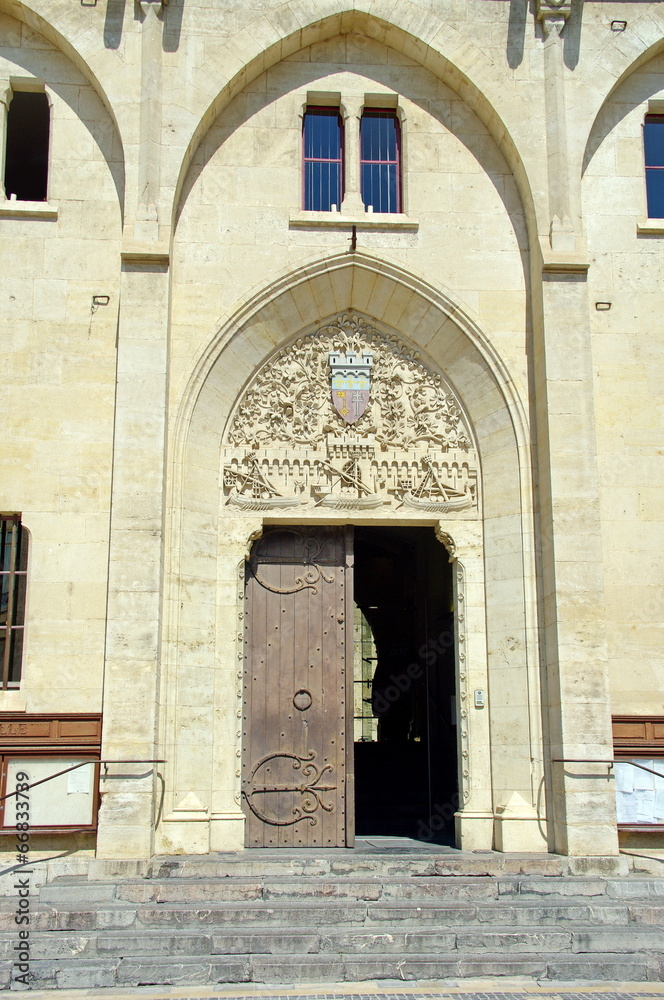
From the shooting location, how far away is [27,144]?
46.6ft

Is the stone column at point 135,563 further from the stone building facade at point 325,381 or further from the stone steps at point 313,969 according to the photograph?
the stone steps at point 313,969

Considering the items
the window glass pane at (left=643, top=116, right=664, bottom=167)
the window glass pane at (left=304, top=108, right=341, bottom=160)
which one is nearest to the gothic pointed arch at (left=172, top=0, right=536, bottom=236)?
the window glass pane at (left=304, top=108, right=341, bottom=160)

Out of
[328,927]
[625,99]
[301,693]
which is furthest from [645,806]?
[625,99]

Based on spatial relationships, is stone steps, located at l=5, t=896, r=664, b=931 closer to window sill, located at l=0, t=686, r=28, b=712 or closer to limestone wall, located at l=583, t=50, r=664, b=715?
window sill, located at l=0, t=686, r=28, b=712

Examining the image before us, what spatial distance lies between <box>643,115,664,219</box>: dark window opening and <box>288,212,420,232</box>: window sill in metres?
2.77

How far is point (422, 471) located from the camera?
39.0 feet

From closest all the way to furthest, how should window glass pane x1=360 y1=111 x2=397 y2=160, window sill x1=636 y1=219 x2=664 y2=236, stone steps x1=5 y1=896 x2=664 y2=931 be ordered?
stone steps x1=5 y1=896 x2=664 y2=931, window sill x1=636 y1=219 x2=664 y2=236, window glass pane x1=360 y1=111 x2=397 y2=160

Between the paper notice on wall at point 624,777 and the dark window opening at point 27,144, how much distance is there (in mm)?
8865

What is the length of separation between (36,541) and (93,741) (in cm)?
206

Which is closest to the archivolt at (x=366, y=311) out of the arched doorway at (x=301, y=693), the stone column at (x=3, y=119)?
the arched doorway at (x=301, y=693)

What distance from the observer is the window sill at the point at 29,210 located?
11477 mm

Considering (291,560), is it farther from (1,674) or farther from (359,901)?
(359,901)

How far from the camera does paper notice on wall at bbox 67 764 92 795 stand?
1032 cm

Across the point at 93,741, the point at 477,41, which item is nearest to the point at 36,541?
the point at 93,741
